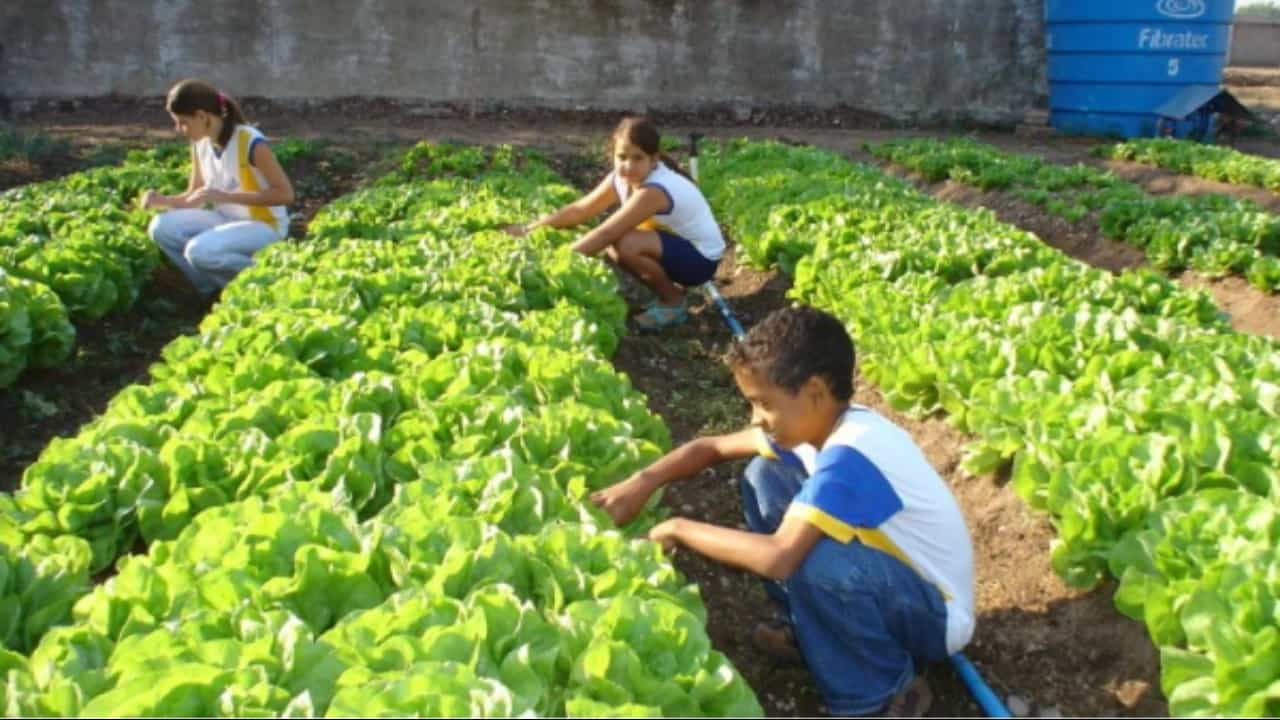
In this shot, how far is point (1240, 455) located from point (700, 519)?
7.63 ft

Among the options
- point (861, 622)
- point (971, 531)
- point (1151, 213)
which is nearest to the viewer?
point (861, 622)

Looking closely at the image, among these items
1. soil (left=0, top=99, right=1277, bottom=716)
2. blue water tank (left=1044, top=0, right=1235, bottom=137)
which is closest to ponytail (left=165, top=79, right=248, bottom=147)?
soil (left=0, top=99, right=1277, bottom=716)

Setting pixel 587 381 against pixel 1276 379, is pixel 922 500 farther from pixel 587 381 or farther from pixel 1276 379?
pixel 1276 379

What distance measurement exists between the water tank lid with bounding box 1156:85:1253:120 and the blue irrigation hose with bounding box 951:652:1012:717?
20.9 m

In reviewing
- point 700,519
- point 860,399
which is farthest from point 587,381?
point 860,399

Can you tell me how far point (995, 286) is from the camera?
664 cm

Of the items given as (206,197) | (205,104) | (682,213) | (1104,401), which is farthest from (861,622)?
(206,197)

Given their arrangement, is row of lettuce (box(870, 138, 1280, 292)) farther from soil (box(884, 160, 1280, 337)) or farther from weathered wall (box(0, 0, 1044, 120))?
weathered wall (box(0, 0, 1044, 120))

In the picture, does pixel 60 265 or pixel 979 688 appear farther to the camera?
pixel 60 265

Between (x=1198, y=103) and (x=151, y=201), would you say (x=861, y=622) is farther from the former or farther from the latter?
(x=1198, y=103)

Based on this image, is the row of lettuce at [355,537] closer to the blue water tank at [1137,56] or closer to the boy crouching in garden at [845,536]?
the boy crouching in garden at [845,536]

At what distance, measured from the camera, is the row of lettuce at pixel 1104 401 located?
10.5ft

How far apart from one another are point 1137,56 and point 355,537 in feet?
74.6

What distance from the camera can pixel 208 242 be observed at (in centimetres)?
818
